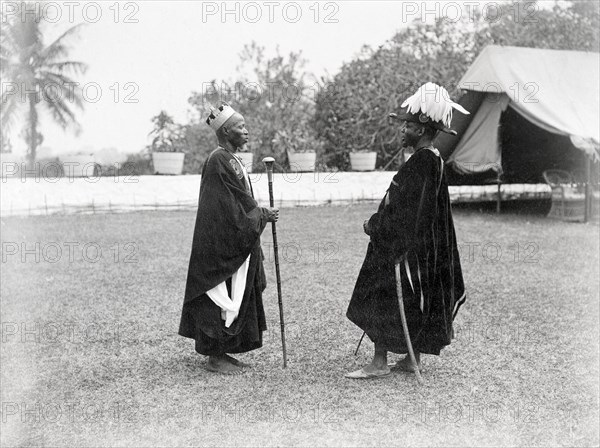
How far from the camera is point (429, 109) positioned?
14.1 ft

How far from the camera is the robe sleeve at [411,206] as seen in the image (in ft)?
14.1

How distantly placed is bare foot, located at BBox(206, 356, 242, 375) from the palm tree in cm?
1306

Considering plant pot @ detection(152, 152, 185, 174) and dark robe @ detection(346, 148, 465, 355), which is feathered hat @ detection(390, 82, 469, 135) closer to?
dark robe @ detection(346, 148, 465, 355)

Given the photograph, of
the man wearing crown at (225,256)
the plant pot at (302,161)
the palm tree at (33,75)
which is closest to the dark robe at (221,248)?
the man wearing crown at (225,256)

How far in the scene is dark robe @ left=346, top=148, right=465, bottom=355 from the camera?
432 centimetres

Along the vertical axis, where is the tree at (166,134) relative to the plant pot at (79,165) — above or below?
above

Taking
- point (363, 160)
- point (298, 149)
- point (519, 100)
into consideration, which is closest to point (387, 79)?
point (363, 160)

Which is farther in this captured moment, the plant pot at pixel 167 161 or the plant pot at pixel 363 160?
the plant pot at pixel 363 160

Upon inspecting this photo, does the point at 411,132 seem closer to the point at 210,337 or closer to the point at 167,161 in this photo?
the point at 210,337

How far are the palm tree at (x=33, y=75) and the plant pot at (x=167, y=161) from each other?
372 cm

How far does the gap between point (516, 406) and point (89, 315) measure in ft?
11.6

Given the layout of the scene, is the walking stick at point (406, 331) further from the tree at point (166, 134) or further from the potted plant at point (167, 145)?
the tree at point (166, 134)

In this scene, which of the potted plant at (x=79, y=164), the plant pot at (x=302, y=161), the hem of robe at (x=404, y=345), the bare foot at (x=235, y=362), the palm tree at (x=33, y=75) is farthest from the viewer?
the palm tree at (x=33, y=75)

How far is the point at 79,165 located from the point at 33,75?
7832 mm
